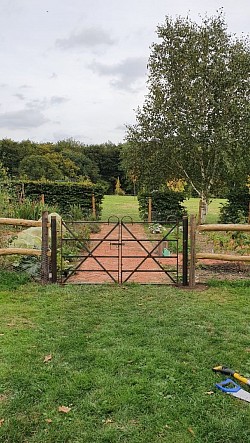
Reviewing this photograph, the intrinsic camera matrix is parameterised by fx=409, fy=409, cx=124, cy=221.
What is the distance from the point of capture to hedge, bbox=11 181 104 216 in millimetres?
17312

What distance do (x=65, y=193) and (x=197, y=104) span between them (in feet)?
21.5

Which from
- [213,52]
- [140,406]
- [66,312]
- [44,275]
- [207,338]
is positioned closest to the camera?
[140,406]

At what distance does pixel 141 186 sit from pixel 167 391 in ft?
48.5

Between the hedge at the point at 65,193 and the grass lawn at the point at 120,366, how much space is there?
11644 millimetres

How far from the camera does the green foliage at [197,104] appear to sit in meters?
15.3

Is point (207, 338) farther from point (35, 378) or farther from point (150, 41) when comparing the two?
point (150, 41)

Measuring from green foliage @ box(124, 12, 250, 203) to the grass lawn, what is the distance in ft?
35.2

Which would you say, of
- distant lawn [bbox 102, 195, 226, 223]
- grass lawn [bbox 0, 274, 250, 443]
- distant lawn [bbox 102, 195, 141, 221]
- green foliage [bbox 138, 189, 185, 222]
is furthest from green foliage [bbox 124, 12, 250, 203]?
grass lawn [bbox 0, 274, 250, 443]

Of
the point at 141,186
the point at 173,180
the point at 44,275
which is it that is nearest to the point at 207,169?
the point at 173,180

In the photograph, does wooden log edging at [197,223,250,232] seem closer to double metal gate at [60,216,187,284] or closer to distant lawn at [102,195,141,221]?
double metal gate at [60,216,187,284]

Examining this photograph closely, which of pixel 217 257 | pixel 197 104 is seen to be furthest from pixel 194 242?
pixel 197 104

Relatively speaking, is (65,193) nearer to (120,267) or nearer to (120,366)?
(120,267)

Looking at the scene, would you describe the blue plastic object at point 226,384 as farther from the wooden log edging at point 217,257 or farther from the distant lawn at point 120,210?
the distant lawn at point 120,210

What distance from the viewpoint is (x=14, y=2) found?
8.82 m
